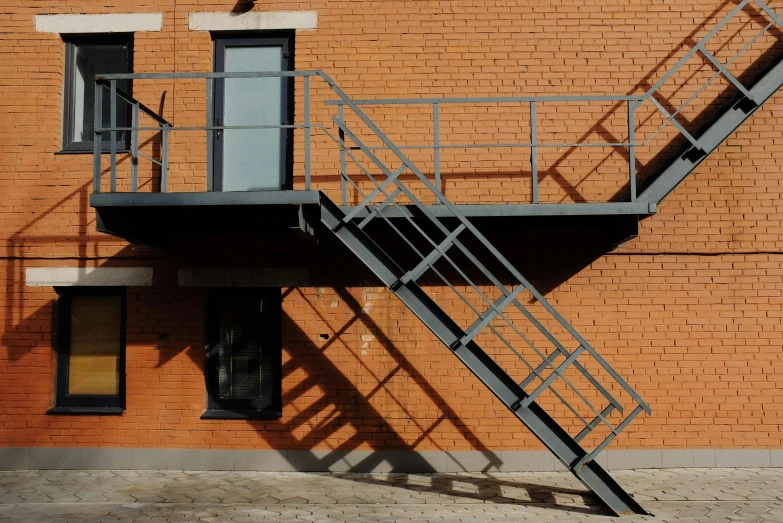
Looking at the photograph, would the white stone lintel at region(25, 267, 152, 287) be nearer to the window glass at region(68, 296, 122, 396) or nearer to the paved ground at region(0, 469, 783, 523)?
the window glass at region(68, 296, 122, 396)

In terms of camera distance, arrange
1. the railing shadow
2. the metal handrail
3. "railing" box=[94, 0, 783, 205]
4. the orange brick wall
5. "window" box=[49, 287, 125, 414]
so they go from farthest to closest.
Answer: "window" box=[49, 287, 125, 414] < the orange brick wall < "railing" box=[94, 0, 783, 205] < the railing shadow < the metal handrail

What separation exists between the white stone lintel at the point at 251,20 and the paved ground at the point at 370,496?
5.47 metres

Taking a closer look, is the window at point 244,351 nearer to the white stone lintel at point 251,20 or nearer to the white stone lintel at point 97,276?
the white stone lintel at point 97,276

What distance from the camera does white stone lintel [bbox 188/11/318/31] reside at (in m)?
7.90

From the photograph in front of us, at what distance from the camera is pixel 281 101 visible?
8031 millimetres

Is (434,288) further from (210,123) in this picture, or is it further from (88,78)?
(88,78)

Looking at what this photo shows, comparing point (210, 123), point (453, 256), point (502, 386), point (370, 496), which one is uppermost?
point (210, 123)

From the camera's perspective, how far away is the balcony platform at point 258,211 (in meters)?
6.18

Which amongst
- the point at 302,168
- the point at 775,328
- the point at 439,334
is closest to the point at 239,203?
the point at 302,168

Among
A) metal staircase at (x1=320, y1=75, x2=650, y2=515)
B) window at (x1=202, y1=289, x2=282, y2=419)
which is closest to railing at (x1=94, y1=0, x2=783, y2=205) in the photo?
metal staircase at (x1=320, y1=75, x2=650, y2=515)

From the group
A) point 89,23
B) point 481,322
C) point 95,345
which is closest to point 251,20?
point 89,23

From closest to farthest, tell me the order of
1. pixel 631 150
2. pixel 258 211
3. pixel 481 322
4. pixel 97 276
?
pixel 481 322 → pixel 258 211 → pixel 631 150 → pixel 97 276

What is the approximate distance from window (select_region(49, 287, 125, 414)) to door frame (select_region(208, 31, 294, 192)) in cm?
204

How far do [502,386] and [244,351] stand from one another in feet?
11.4
